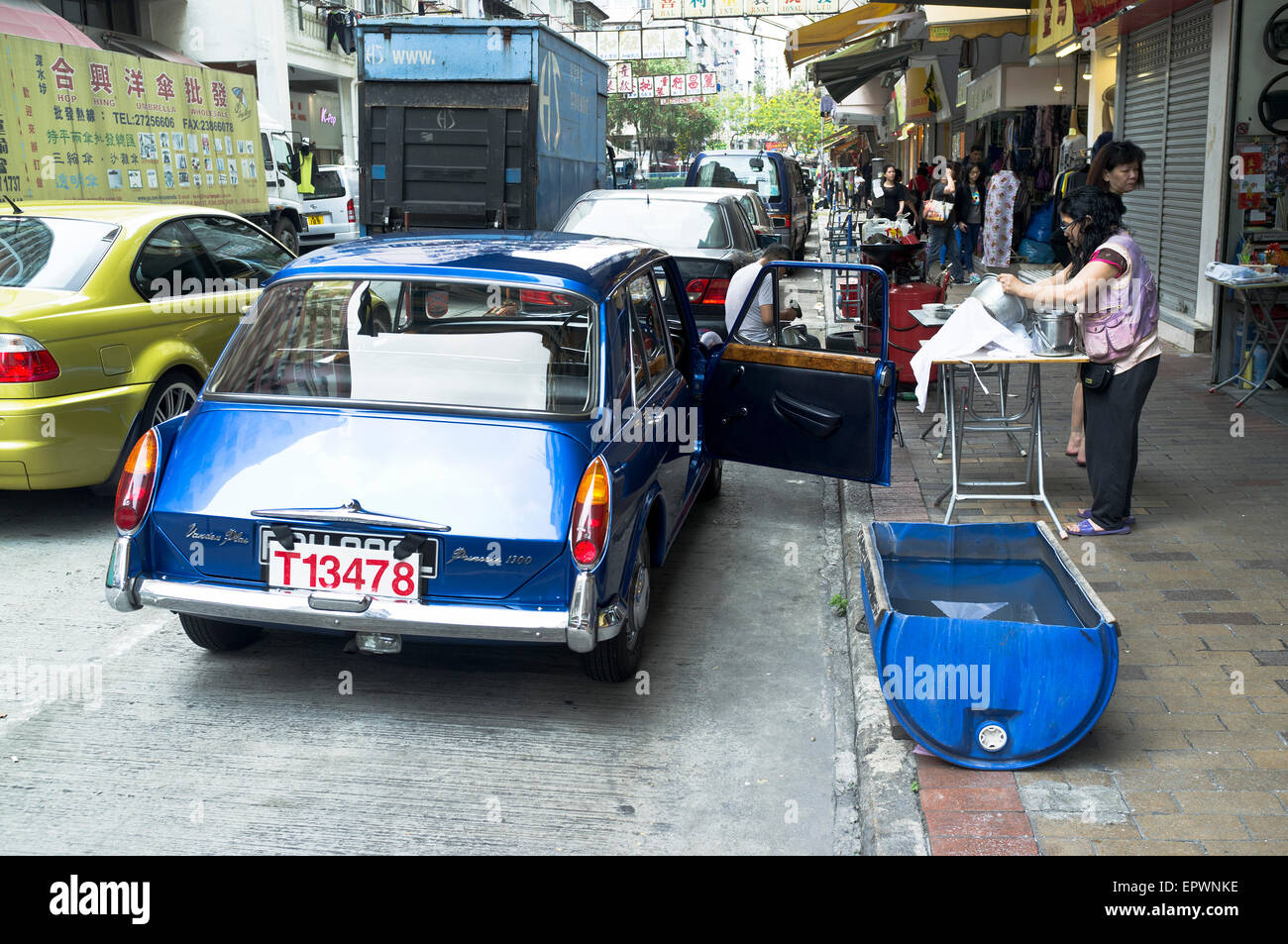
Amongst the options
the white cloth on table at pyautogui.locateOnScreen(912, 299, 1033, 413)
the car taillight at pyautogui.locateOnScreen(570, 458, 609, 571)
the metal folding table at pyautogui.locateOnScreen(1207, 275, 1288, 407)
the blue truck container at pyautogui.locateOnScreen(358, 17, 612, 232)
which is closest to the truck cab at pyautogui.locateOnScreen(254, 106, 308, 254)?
the blue truck container at pyautogui.locateOnScreen(358, 17, 612, 232)

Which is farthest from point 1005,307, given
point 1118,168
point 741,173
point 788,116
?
point 788,116

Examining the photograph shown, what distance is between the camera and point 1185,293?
36.2 ft

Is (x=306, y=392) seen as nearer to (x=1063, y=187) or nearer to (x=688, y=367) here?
(x=688, y=367)

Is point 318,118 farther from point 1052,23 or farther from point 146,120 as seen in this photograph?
point 1052,23

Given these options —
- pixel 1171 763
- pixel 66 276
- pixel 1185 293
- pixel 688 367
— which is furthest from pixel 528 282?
pixel 1185 293

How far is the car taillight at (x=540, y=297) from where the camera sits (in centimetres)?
448

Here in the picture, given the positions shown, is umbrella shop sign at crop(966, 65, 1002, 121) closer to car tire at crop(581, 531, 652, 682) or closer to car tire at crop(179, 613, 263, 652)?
car tire at crop(581, 531, 652, 682)

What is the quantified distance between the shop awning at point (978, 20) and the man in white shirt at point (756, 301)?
7738 millimetres

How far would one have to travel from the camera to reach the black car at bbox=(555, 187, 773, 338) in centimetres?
995

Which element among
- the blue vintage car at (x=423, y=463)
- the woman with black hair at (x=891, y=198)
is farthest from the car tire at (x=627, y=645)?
the woman with black hair at (x=891, y=198)

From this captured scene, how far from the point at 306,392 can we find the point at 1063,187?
11.8 m

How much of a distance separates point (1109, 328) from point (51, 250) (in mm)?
5435

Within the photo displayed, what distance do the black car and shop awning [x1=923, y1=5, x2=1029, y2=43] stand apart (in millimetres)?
4872
